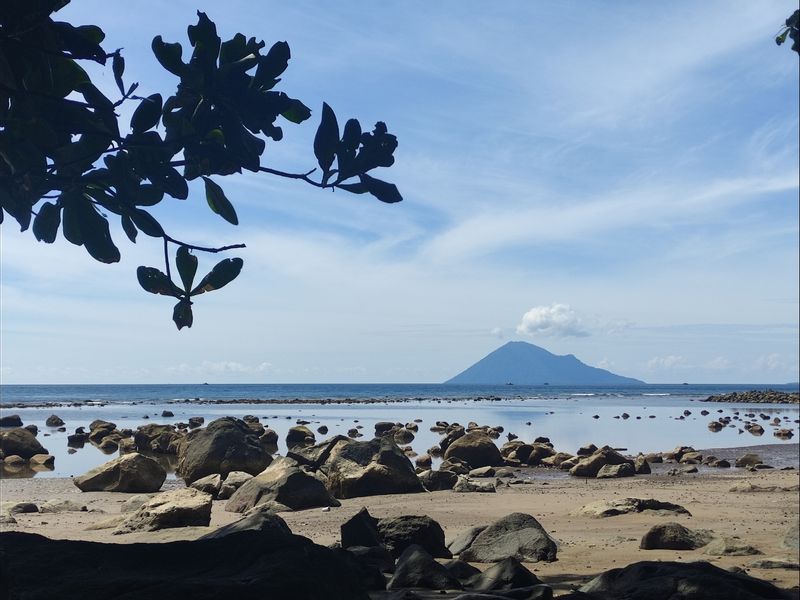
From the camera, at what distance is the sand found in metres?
7.91

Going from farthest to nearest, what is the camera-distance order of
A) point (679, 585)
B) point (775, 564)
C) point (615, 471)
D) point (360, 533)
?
1. point (615, 471)
2. point (360, 533)
3. point (775, 564)
4. point (679, 585)

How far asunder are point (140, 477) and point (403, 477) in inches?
195

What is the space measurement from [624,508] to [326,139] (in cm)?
868

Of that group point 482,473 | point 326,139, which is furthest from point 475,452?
point 326,139

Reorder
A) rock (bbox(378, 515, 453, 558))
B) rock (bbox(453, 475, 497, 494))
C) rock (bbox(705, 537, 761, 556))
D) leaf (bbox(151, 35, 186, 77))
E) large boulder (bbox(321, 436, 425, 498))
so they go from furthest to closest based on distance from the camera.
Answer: rock (bbox(453, 475, 497, 494)) → large boulder (bbox(321, 436, 425, 498)) → rock (bbox(378, 515, 453, 558)) → rock (bbox(705, 537, 761, 556)) → leaf (bbox(151, 35, 186, 77))

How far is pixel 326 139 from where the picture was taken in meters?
4.23

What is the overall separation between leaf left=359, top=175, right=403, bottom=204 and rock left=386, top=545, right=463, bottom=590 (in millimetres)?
3153

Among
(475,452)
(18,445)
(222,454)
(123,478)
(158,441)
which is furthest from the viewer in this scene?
(158,441)

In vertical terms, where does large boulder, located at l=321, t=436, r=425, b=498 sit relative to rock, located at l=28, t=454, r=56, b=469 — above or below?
above

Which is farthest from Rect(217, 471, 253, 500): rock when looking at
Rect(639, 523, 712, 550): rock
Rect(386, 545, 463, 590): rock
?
Rect(386, 545, 463, 590): rock

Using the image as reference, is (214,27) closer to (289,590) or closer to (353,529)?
(289,590)

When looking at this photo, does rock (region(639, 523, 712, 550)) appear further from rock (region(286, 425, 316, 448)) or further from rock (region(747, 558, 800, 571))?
rock (region(286, 425, 316, 448))

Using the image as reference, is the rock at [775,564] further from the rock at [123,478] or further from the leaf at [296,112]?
the rock at [123,478]

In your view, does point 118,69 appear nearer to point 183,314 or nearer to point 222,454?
point 183,314
